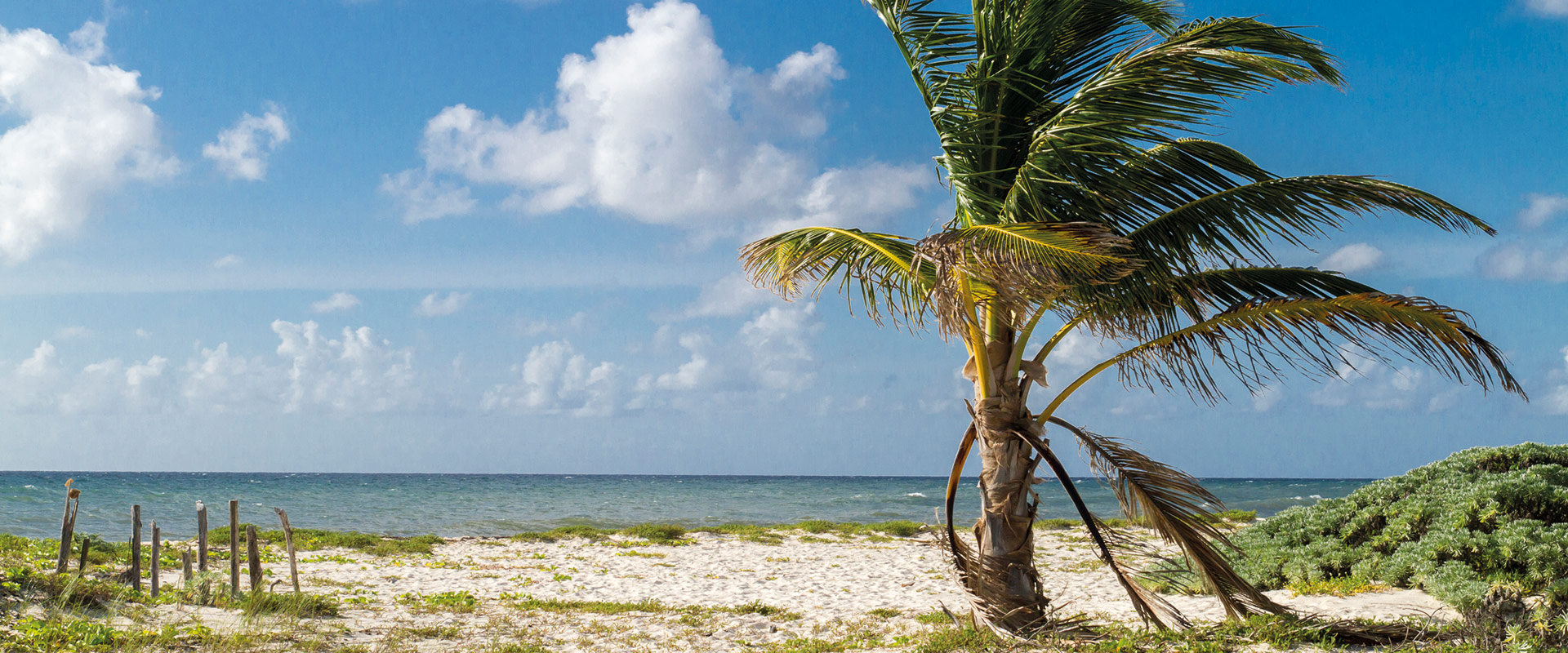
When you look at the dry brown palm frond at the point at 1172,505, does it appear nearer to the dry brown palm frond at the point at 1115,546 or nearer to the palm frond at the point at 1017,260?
the dry brown palm frond at the point at 1115,546

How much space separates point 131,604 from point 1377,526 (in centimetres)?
1440

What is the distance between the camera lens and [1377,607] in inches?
324

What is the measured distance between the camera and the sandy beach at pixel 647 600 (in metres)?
7.91

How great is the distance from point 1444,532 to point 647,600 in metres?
9.35

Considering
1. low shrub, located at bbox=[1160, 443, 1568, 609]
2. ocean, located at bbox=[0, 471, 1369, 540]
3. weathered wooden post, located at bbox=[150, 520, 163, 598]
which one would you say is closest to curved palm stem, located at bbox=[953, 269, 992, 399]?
low shrub, located at bbox=[1160, 443, 1568, 609]

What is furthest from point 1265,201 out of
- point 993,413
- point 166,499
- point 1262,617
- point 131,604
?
point 166,499

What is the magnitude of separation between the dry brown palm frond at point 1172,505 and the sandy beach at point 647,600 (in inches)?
64.5

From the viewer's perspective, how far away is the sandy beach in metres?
7.91

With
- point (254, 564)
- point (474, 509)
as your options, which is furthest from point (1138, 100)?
point (474, 509)

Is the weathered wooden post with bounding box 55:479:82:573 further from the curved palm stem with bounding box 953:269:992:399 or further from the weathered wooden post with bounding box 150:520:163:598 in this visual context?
the curved palm stem with bounding box 953:269:992:399

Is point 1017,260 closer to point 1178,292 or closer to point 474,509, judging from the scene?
point 1178,292

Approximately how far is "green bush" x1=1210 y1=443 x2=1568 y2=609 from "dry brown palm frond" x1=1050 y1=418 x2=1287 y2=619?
7.88 ft

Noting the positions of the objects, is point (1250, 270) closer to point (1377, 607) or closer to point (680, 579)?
point (1377, 607)

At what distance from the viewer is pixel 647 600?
36.4 ft
